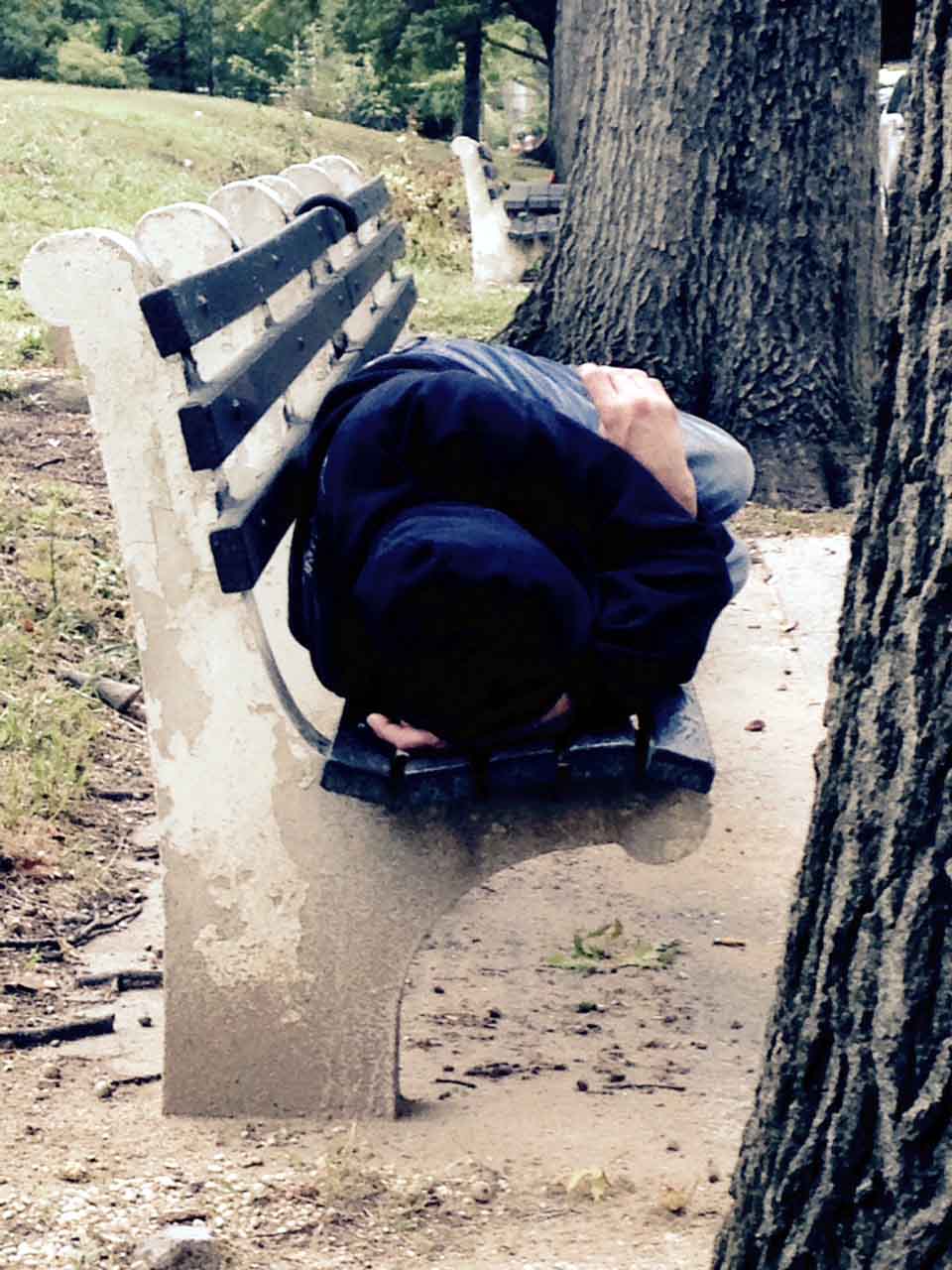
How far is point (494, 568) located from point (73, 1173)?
109 cm

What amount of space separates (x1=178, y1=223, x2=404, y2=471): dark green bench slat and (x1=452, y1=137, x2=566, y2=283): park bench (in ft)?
31.0

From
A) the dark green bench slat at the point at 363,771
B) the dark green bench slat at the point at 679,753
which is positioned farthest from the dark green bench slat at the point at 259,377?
the dark green bench slat at the point at 679,753

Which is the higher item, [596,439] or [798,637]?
[596,439]

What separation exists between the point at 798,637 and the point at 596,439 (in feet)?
9.89

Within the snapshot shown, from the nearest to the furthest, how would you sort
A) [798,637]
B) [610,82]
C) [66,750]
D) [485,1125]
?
[485,1125] < [66,750] < [798,637] < [610,82]

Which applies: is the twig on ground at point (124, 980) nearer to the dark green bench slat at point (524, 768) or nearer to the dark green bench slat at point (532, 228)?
the dark green bench slat at point (524, 768)

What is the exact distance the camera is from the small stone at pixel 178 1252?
8.00ft

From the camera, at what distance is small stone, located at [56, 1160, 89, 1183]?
2.71 m

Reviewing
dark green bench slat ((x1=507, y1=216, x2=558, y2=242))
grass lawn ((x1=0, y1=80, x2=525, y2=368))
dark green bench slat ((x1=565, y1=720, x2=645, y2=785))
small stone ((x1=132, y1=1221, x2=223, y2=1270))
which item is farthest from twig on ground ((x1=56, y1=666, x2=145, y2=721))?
dark green bench slat ((x1=507, y1=216, x2=558, y2=242))

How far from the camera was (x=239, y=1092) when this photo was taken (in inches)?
116

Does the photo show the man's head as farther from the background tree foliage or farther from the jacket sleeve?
the background tree foliage

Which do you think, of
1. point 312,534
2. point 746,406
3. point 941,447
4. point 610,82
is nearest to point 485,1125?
point 312,534

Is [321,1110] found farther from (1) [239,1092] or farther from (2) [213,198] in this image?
(2) [213,198]

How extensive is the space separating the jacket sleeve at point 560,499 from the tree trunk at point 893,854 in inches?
34.7
